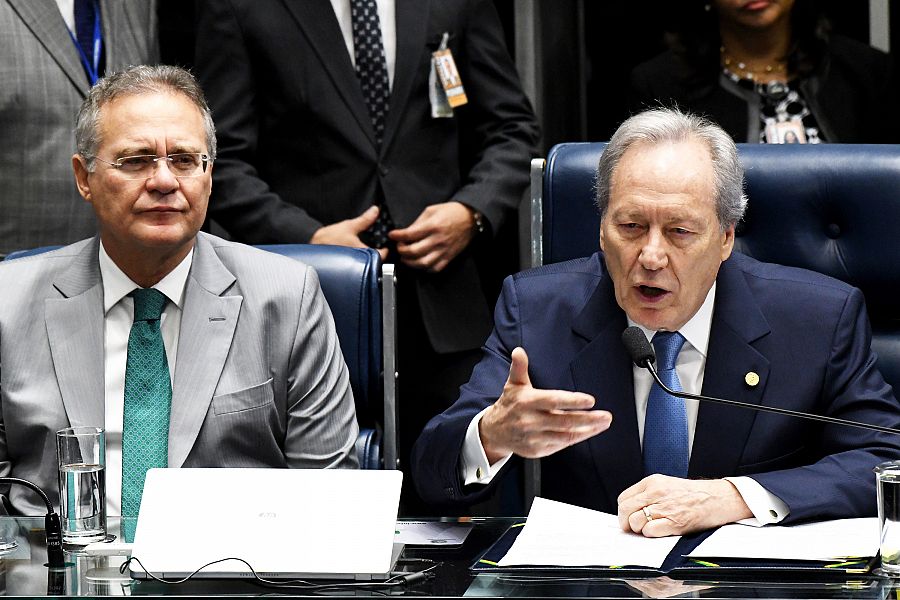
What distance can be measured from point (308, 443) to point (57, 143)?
46.0 inches

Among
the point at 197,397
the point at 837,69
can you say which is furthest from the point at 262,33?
the point at 837,69

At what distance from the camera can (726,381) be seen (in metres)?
2.21

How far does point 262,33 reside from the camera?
3154 mm

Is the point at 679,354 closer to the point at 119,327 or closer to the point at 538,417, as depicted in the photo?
the point at 538,417

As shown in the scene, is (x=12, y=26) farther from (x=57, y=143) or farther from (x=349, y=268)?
(x=349, y=268)

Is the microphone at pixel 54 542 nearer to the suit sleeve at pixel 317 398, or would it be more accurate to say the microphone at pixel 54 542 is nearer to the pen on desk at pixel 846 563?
the suit sleeve at pixel 317 398

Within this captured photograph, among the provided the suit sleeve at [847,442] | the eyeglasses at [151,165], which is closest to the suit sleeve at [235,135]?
the eyeglasses at [151,165]

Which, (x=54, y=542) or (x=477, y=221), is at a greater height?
(x=477, y=221)

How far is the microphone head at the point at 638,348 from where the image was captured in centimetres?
186

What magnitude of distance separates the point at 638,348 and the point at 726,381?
0.40 m

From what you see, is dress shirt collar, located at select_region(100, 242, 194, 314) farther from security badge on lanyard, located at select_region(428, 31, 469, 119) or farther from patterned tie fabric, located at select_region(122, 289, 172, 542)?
security badge on lanyard, located at select_region(428, 31, 469, 119)

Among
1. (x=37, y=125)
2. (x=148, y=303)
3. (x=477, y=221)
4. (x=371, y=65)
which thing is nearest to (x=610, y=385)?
(x=148, y=303)

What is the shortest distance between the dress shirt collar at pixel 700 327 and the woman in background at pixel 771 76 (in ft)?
3.29

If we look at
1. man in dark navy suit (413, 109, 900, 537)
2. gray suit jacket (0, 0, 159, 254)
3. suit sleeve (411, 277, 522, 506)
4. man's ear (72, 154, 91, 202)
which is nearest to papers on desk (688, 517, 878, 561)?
man in dark navy suit (413, 109, 900, 537)
